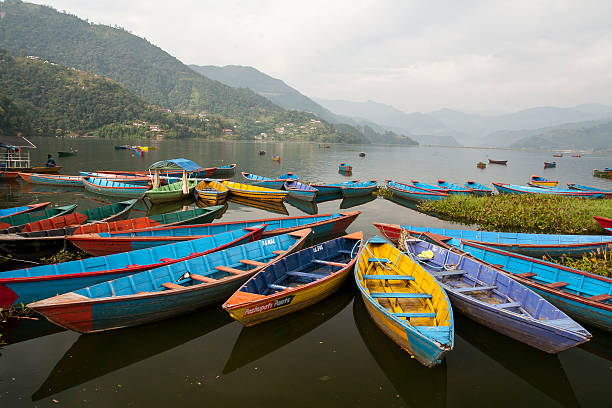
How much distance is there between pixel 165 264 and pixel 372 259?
7.03 meters

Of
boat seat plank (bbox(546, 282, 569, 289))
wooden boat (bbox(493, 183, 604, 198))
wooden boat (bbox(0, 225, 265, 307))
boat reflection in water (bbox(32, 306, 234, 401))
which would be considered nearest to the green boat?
wooden boat (bbox(0, 225, 265, 307))

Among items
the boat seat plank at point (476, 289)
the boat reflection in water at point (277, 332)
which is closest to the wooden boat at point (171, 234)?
the boat reflection in water at point (277, 332)

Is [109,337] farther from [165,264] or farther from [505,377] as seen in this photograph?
[505,377]

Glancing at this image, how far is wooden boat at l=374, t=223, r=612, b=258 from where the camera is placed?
1247cm

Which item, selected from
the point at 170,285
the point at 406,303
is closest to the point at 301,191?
the point at 406,303

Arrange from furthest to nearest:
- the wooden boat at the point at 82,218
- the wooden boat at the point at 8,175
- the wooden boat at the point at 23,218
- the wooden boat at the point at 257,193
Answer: the wooden boat at the point at 8,175 → the wooden boat at the point at 257,193 → the wooden boat at the point at 82,218 → the wooden boat at the point at 23,218

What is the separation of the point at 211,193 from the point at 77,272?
1525 centimetres

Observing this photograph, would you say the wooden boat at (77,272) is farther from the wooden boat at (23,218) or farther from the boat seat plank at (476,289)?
the boat seat plank at (476,289)

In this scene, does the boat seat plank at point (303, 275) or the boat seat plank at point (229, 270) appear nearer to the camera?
the boat seat plank at point (229, 270)

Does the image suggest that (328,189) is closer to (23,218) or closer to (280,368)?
(23,218)

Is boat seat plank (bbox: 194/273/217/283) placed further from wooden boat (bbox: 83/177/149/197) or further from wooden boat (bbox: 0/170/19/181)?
wooden boat (bbox: 0/170/19/181)

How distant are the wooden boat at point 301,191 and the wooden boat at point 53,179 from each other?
A: 20.8m

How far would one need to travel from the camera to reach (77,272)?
29.9 feet

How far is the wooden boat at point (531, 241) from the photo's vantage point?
12.5 metres
